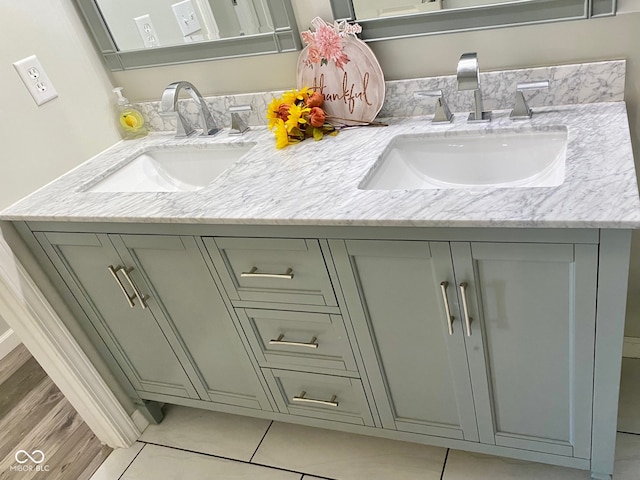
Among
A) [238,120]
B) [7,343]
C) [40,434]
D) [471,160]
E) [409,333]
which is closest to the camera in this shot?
[409,333]

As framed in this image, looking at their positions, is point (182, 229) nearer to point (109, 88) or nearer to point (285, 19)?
point (285, 19)

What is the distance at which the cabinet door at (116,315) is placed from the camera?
1563 millimetres

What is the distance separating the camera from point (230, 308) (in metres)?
1.49

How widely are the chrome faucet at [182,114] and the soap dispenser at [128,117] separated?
162mm

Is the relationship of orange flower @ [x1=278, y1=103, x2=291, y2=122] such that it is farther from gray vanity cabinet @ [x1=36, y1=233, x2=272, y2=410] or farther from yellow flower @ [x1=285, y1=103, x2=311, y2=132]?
gray vanity cabinet @ [x1=36, y1=233, x2=272, y2=410]

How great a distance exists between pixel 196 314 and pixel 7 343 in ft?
5.02

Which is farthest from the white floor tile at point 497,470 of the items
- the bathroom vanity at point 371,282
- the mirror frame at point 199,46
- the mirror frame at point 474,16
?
the mirror frame at point 199,46

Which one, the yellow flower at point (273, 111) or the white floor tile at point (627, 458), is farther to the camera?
the yellow flower at point (273, 111)

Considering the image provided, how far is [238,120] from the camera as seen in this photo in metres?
1.72

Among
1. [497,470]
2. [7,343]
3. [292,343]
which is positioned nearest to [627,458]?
[497,470]

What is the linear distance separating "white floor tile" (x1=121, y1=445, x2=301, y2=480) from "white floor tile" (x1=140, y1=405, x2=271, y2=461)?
3 cm

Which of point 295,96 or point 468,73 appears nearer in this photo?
point 468,73

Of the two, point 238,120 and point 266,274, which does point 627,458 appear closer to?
point 266,274

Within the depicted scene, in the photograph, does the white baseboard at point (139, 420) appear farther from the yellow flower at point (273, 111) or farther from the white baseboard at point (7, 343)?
the yellow flower at point (273, 111)
